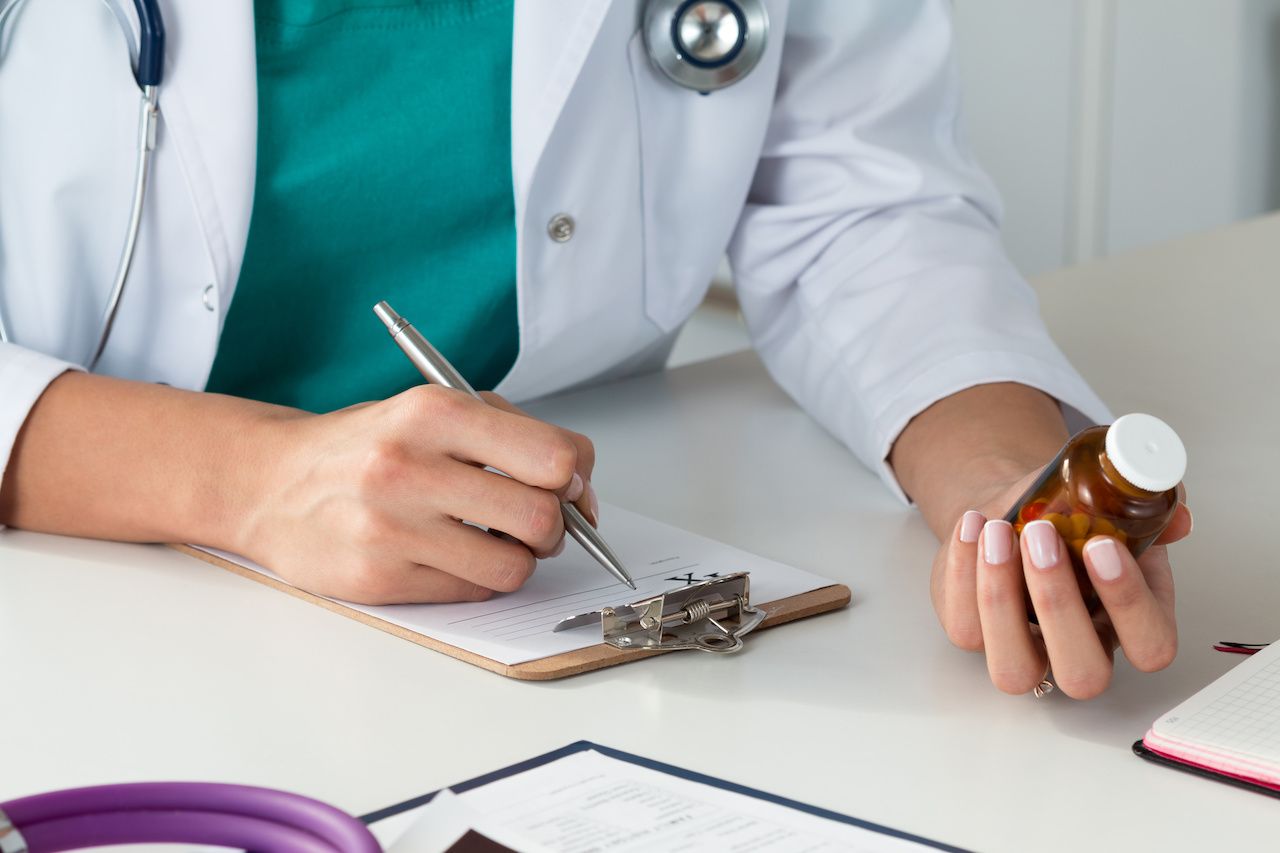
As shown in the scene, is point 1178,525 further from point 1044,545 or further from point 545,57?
point 545,57

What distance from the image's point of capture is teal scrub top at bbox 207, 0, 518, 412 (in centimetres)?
90

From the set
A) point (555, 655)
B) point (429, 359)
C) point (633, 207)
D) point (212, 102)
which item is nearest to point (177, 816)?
point (555, 655)

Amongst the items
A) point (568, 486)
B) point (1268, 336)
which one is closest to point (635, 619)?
point (568, 486)

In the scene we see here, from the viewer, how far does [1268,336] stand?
1.12 m

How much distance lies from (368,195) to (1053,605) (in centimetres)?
55

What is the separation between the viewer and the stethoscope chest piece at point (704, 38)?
3.05 ft

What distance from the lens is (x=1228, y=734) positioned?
0.54 meters

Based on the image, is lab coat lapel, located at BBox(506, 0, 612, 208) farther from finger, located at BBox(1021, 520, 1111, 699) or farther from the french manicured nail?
finger, located at BBox(1021, 520, 1111, 699)

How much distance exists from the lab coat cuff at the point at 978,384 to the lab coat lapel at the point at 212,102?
415 mm

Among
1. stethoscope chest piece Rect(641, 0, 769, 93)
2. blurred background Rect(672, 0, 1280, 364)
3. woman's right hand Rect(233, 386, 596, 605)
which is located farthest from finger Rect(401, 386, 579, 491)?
blurred background Rect(672, 0, 1280, 364)

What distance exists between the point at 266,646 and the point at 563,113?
430mm

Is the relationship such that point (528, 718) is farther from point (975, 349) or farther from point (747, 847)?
point (975, 349)

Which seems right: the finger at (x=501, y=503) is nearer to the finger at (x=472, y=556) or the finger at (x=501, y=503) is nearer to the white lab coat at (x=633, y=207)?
the finger at (x=472, y=556)

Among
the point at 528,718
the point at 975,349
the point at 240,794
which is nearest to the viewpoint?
the point at 240,794
